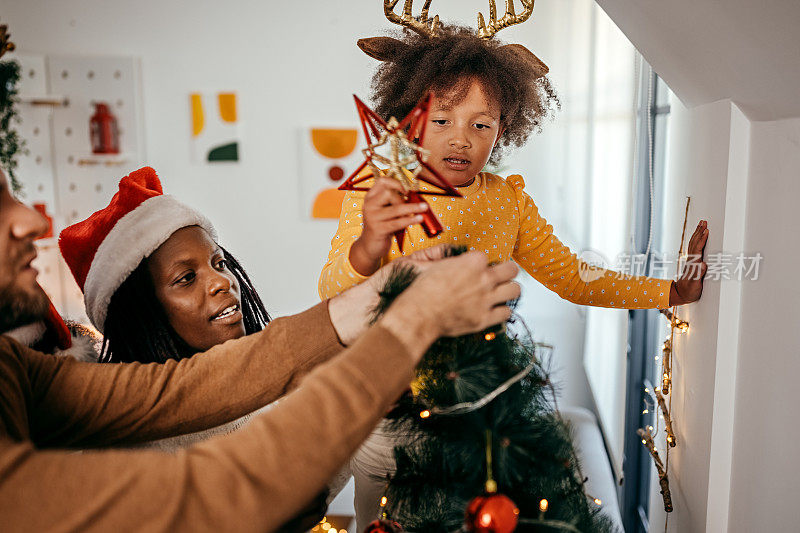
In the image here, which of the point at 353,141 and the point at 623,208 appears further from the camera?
the point at 353,141

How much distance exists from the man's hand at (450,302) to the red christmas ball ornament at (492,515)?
0.59 ft

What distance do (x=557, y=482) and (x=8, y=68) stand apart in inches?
126

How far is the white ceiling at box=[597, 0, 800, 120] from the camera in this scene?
2.11ft

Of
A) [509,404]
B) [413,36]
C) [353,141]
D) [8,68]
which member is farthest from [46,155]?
[509,404]

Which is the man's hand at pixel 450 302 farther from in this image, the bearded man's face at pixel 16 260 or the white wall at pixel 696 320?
the white wall at pixel 696 320

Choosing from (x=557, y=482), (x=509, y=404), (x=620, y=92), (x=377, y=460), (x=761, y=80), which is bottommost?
(x=377, y=460)

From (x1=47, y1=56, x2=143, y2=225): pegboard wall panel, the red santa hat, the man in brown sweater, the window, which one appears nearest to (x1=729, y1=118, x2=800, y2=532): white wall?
the man in brown sweater

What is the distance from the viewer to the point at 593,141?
256 centimetres

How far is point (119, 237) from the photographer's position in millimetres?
1150

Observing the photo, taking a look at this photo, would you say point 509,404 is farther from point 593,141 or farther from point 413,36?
point 593,141

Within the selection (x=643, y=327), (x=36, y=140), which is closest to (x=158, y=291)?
(x=643, y=327)

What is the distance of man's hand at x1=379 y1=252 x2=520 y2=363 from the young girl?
0.37 m

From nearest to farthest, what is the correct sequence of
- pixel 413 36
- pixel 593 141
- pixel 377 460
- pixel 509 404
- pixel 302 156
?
pixel 509 404 < pixel 377 460 < pixel 413 36 < pixel 593 141 < pixel 302 156

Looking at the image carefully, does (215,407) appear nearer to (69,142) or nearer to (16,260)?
(16,260)
